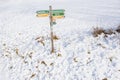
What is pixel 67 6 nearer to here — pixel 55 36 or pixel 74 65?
pixel 55 36

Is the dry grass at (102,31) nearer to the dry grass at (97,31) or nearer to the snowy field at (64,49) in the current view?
the dry grass at (97,31)

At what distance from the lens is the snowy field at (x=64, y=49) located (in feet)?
28.9

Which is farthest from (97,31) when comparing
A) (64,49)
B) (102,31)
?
(64,49)

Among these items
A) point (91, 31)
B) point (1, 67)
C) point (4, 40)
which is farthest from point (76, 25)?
point (1, 67)

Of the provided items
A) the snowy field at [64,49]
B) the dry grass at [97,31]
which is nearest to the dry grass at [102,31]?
the dry grass at [97,31]

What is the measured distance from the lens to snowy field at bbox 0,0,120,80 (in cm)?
882

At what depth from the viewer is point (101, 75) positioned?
27.2 ft

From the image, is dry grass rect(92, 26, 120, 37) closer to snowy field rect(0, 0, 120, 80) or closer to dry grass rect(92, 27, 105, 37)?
dry grass rect(92, 27, 105, 37)

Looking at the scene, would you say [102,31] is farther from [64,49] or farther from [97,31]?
[64,49]

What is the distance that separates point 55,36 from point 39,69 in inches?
96.0

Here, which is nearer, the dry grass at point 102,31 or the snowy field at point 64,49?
the snowy field at point 64,49

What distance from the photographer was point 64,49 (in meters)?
10.3

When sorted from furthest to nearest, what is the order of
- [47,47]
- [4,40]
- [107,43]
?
[4,40], [47,47], [107,43]

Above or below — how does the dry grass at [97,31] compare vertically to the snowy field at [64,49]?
above
